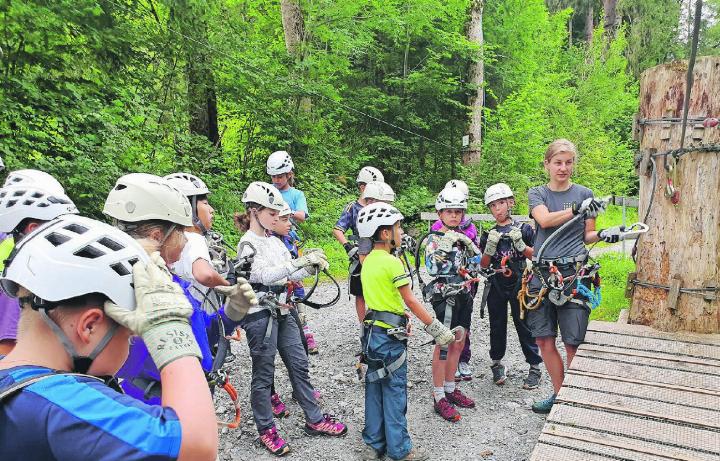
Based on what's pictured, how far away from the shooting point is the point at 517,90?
21344 millimetres

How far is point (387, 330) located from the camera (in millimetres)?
4191

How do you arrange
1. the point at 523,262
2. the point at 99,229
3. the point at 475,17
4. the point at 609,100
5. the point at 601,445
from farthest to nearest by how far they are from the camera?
1. the point at 609,100
2. the point at 475,17
3. the point at 523,262
4. the point at 601,445
5. the point at 99,229

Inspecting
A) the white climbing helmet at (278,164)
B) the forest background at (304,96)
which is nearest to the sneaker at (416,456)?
the white climbing helmet at (278,164)

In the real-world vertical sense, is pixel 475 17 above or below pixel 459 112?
above

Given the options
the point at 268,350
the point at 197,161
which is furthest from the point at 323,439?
the point at 197,161

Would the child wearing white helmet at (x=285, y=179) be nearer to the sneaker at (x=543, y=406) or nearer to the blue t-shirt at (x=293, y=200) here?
the blue t-shirt at (x=293, y=200)

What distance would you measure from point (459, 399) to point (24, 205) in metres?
4.55

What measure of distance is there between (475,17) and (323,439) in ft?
58.8

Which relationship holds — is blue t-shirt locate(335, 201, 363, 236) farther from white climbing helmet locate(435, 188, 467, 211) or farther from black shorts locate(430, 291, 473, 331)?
black shorts locate(430, 291, 473, 331)

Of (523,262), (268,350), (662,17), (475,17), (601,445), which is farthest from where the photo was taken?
(662,17)

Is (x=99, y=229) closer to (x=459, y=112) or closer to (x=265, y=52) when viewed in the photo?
(x=265, y=52)

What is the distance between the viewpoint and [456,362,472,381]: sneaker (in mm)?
5945

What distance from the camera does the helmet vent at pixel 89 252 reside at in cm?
146

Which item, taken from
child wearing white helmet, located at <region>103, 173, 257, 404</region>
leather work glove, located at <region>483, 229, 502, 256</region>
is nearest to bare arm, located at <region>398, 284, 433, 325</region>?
leather work glove, located at <region>483, 229, 502, 256</region>
